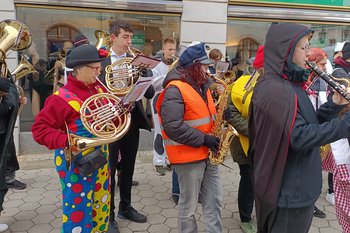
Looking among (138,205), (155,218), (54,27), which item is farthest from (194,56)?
(54,27)

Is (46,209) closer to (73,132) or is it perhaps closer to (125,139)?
(125,139)

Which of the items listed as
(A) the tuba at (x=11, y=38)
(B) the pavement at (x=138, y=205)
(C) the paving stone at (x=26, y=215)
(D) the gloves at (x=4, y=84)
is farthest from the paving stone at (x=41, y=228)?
(A) the tuba at (x=11, y=38)

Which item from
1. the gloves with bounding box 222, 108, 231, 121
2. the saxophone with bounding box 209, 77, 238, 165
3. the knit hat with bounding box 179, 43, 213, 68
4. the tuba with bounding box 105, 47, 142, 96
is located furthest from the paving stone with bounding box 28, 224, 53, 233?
the knit hat with bounding box 179, 43, 213, 68

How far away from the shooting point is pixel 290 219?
2123mm

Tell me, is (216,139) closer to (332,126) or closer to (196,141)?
(196,141)

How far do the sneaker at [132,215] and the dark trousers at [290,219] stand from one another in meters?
2.02

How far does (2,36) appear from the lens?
376 cm

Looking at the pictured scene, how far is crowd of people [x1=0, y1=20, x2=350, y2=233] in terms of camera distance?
2.04m

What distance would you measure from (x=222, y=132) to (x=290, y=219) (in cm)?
119

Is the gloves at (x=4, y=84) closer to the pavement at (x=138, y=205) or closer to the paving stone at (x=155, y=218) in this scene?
the pavement at (x=138, y=205)

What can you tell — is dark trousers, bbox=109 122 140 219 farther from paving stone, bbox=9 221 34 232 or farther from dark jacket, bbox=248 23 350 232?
dark jacket, bbox=248 23 350 232

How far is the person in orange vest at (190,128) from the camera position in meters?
2.81

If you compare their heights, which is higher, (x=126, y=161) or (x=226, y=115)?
(x=226, y=115)

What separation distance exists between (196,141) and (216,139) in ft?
0.80
